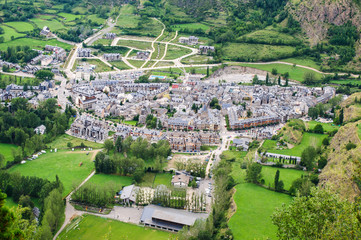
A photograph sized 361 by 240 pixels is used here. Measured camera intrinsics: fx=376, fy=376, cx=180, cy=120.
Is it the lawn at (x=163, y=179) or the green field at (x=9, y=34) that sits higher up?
the green field at (x=9, y=34)

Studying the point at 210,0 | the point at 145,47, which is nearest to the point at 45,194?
the point at 145,47

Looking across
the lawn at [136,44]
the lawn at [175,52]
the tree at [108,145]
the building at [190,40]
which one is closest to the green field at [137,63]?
the lawn at [175,52]

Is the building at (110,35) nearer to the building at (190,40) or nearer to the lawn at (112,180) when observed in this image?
the building at (190,40)

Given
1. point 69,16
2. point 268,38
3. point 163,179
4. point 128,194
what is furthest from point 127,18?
point 128,194

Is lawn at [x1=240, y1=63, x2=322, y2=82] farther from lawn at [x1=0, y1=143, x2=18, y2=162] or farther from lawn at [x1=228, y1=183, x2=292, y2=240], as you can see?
lawn at [x1=0, y1=143, x2=18, y2=162]

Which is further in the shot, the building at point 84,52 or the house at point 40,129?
the building at point 84,52

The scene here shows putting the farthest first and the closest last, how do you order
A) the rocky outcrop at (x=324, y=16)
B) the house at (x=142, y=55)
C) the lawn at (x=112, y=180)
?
1. the rocky outcrop at (x=324, y=16)
2. the house at (x=142, y=55)
3. the lawn at (x=112, y=180)
